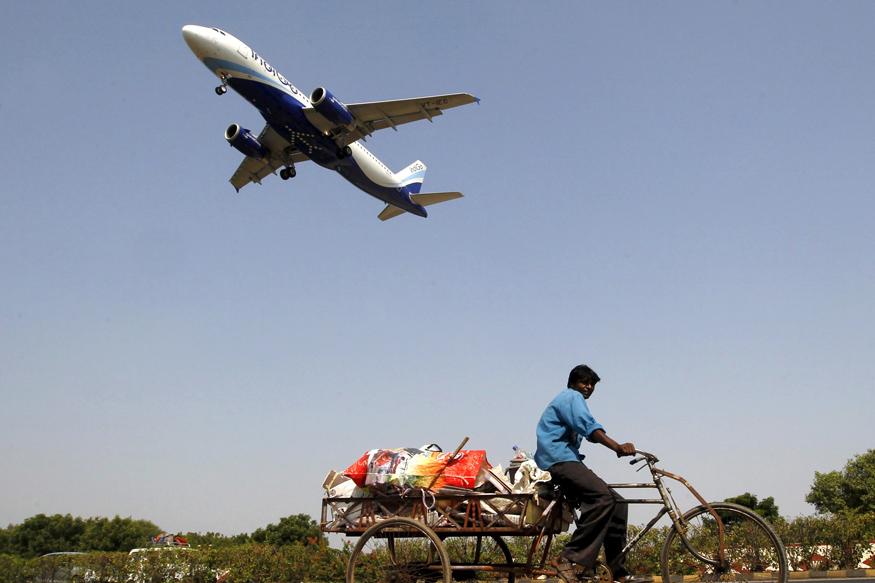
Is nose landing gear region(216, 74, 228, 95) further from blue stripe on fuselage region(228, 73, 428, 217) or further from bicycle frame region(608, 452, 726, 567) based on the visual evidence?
bicycle frame region(608, 452, 726, 567)

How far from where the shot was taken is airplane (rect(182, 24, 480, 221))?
29.5m

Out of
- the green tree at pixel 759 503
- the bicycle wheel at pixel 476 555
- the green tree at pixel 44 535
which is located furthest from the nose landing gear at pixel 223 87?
the green tree at pixel 44 535

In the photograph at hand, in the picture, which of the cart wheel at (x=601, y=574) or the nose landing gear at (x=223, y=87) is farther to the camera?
the nose landing gear at (x=223, y=87)

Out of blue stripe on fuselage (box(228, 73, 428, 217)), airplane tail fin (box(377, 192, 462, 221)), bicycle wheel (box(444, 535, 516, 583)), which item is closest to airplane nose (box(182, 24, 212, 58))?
blue stripe on fuselage (box(228, 73, 428, 217))

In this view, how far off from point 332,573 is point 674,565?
1229 centimetres

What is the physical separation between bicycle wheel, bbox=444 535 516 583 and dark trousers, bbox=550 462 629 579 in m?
0.76

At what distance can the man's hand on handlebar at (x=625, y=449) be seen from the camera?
511 cm

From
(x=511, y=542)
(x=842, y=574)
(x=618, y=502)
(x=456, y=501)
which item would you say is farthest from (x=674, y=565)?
(x=842, y=574)

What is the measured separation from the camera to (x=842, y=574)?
48.5ft

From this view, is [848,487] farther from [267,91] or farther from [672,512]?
[672,512]

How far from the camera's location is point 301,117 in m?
30.8

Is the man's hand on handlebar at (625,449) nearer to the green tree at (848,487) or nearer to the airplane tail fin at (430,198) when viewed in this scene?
the airplane tail fin at (430,198)

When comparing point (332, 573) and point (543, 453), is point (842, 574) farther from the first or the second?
point (543, 453)

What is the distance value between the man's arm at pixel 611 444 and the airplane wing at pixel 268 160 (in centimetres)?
3085
